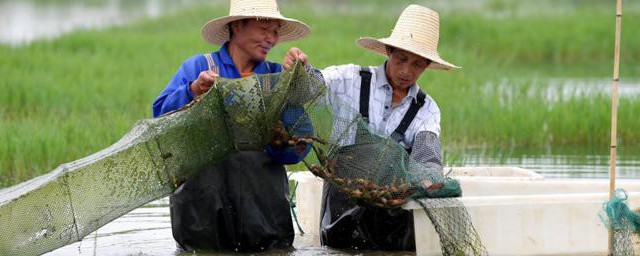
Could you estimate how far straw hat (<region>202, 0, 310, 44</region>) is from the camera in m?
4.83

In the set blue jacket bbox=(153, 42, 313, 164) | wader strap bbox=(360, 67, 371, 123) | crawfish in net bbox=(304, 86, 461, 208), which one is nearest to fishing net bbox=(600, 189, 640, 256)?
crawfish in net bbox=(304, 86, 461, 208)

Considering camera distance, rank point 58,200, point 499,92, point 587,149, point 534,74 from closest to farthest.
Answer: point 58,200 < point 587,149 < point 499,92 < point 534,74

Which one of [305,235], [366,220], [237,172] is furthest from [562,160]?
[237,172]

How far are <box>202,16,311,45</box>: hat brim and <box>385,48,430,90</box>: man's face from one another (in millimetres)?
389

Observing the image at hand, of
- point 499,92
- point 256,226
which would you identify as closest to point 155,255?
point 256,226

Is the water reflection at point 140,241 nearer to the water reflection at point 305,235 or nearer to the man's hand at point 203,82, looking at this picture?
the water reflection at point 305,235

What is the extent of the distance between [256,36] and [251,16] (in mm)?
110

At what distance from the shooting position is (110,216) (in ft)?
15.6

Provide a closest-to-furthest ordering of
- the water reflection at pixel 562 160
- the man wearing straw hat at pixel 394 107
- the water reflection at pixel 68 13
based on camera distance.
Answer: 1. the man wearing straw hat at pixel 394 107
2. the water reflection at pixel 562 160
3. the water reflection at pixel 68 13

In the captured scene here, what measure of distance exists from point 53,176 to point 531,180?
2242 millimetres

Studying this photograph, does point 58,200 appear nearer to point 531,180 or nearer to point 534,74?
point 531,180

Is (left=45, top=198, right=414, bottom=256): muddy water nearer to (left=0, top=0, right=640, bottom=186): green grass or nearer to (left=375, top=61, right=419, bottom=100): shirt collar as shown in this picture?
(left=375, top=61, right=419, bottom=100): shirt collar

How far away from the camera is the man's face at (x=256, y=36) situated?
4.89 metres

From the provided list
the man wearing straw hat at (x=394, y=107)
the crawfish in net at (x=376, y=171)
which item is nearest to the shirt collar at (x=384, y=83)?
the man wearing straw hat at (x=394, y=107)
